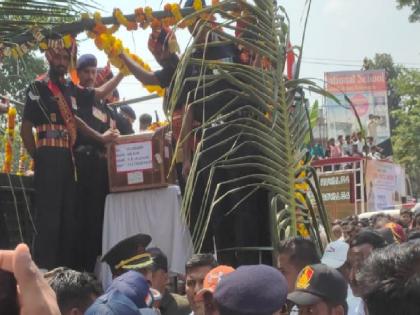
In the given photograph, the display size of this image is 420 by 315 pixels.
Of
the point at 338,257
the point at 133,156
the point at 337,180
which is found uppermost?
the point at 133,156

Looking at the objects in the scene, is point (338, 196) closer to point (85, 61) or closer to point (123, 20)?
point (85, 61)

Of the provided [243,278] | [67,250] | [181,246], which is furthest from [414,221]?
[243,278]

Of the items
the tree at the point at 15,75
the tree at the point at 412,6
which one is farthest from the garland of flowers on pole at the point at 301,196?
the tree at the point at 412,6

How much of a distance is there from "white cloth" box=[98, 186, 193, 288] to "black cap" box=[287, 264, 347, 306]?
313 centimetres

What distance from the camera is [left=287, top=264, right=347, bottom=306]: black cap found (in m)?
3.34

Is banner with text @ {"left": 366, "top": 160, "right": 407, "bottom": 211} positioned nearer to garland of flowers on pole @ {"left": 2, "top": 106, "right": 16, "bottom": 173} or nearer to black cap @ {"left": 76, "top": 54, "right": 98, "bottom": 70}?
black cap @ {"left": 76, "top": 54, "right": 98, "bottom": 70}

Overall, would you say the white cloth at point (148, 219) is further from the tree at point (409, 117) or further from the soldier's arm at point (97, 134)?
the tree at point (409, 117)

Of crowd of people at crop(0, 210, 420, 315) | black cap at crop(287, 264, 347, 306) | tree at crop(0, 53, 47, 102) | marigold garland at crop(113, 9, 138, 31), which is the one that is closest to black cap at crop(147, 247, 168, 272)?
crowd of people at crop(0, 210, 420, 315)

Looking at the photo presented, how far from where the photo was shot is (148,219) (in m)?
6.70

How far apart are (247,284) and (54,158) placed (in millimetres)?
3990

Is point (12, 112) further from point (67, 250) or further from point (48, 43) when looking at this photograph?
point (67, 250)

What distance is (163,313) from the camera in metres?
5.35

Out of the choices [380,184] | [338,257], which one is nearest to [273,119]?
[338,257]

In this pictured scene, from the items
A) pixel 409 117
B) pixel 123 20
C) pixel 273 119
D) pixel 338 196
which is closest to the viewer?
pixel 273 119
